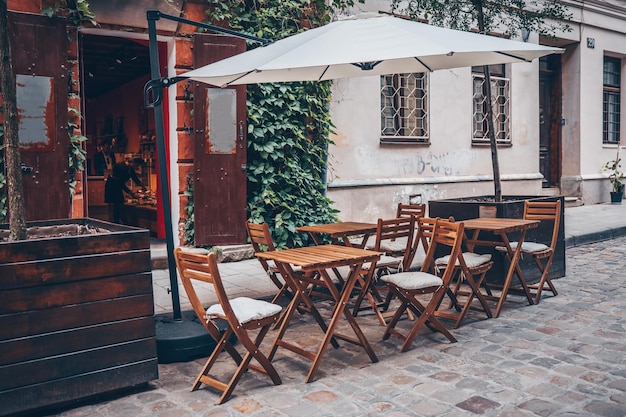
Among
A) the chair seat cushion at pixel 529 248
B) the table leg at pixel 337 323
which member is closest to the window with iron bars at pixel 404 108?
the chair seat cushion at pixel 529 248

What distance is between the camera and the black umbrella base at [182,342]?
4195 mm

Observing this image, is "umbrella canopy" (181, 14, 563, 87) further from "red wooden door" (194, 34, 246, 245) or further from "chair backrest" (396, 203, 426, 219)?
"red wooden door" (194, 34, 246, 245)

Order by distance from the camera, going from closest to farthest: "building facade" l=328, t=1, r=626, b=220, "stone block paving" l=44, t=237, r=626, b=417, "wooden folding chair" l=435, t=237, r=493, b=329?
"stone block paving" l=44, t=237, r=626, b=417, "wooden folding chair" l=435, t=237, r=493, b=329, "building facade" l=328, t=1, r=626, b=220

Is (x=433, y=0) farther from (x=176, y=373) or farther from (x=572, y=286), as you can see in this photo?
(x=176, y=373)

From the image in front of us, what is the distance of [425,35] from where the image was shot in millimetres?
4312

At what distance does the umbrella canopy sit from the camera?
4000 mm

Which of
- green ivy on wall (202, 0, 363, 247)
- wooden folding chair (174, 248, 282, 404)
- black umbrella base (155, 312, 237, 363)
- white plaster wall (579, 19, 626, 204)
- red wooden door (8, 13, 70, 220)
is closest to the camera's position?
wooden folding chair (174, 248, 282, 404)

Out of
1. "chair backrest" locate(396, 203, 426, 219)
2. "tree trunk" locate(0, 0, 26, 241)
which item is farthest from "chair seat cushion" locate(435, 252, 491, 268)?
"tree trunk" locate(0, 0, 26, 241)

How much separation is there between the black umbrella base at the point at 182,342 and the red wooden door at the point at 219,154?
11.3ft

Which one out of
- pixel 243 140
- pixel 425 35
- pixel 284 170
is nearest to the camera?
pixel 425 35

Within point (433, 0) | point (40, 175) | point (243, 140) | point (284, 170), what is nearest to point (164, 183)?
point (40, 175)

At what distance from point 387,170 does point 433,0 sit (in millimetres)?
2991

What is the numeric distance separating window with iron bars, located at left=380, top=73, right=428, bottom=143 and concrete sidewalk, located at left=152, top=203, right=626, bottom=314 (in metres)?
3.08

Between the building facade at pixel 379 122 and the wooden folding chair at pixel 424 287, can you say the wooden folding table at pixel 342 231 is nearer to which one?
the wooden folding chair at pixel 424 287
